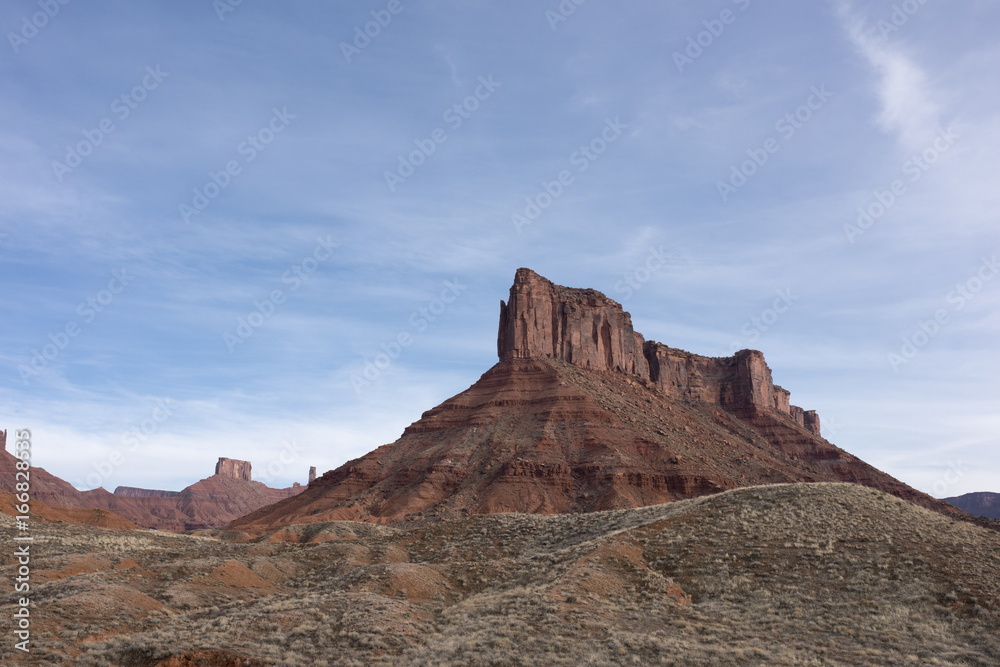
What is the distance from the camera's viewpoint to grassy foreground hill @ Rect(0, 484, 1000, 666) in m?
21.5

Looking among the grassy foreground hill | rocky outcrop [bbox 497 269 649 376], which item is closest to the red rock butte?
rocky outcrop [bbox 497 269 649 376]

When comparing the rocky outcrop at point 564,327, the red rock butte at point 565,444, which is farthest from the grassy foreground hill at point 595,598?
the rocky outcrop at point 564,327

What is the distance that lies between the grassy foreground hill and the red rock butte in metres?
50.3

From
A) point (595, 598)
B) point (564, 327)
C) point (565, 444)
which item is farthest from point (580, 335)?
point (595, 598)

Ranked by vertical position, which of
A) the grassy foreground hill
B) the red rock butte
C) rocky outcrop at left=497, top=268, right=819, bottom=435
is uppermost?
rocky outcrop at left=497, top=268, right=819, bottom=435

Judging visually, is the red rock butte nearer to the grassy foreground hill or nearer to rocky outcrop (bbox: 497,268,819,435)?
rocky outcrop (bbox: 497,268,819,435)

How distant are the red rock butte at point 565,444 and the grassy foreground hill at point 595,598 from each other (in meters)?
50.3

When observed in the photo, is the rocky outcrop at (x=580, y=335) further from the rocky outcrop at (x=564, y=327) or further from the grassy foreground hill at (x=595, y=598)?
the grassy foreground hill at (x=595, y=598)

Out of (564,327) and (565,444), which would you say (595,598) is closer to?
(565,444)

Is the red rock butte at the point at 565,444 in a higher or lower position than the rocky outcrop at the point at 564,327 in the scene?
lower

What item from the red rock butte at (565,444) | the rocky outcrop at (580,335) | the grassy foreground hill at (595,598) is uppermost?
the rocky outcrop at (580,335)

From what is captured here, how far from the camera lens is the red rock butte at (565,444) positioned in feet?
302

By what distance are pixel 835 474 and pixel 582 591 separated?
126m

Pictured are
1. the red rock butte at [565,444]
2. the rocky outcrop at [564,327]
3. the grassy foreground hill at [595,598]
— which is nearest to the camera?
the grassy foreground hill at [595,598]
